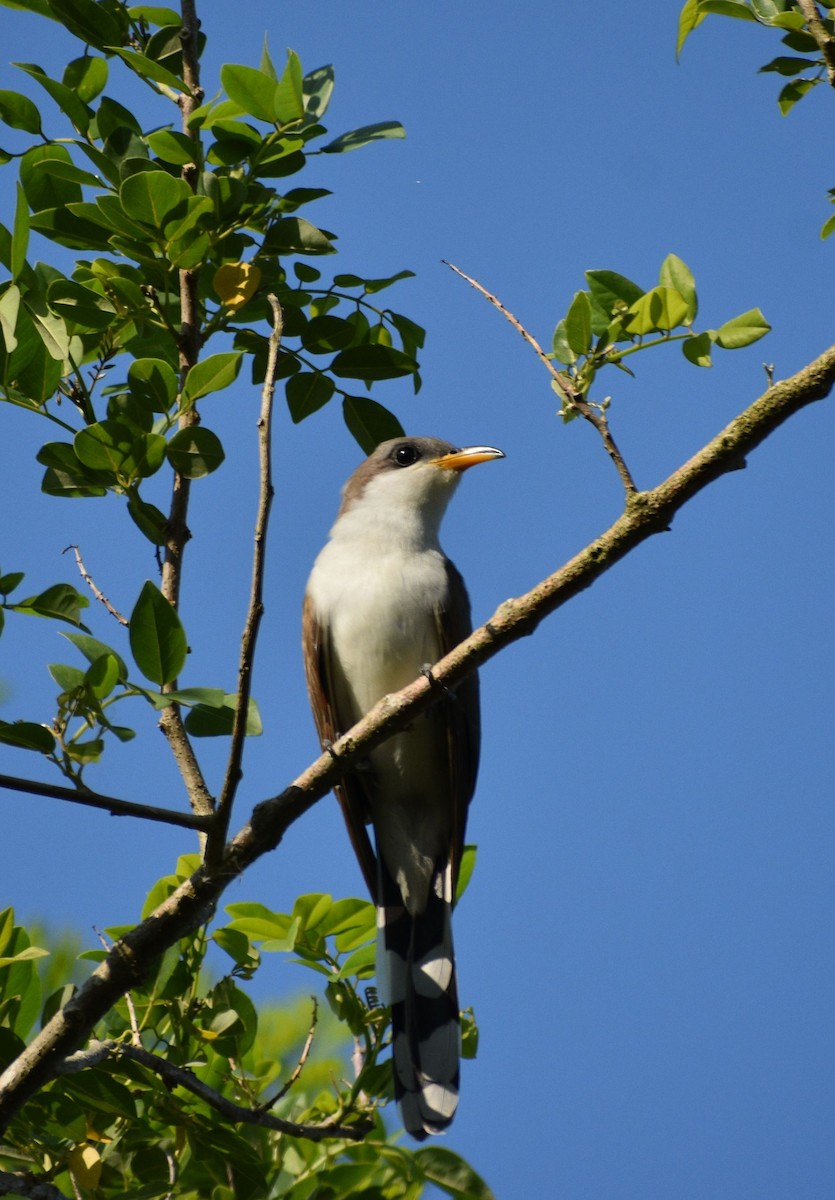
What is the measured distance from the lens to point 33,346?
3270 millimetres

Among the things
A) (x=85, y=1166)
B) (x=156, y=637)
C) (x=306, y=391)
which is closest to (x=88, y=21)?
(x=306, y=391)

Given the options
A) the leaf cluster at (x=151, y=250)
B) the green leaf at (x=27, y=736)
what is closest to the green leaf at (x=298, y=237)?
the leaf cluster at (x=151, y=250)

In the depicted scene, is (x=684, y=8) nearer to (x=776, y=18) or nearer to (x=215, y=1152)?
(x=776, y=18)

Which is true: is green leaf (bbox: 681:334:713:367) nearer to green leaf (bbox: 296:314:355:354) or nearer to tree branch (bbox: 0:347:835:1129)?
tree branch (bbox: 0:347:835:1129)

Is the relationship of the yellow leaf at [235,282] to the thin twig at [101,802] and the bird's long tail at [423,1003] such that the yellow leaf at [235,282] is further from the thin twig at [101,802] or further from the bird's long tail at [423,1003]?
the bird's long tail at [423,1003]

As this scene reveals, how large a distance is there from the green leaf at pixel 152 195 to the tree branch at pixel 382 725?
4.75 feet

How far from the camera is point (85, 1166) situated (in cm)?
316

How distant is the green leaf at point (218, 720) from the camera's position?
314cm

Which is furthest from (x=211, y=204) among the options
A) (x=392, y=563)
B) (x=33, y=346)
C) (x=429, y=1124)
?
(x=429, y=1124)

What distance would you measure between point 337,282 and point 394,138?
557 mm

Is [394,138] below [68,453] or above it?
above

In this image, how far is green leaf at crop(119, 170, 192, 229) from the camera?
332cm

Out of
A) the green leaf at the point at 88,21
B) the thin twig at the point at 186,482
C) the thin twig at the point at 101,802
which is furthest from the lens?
the green leaf at the point at 88,21

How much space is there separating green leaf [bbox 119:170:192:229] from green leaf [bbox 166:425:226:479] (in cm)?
59
